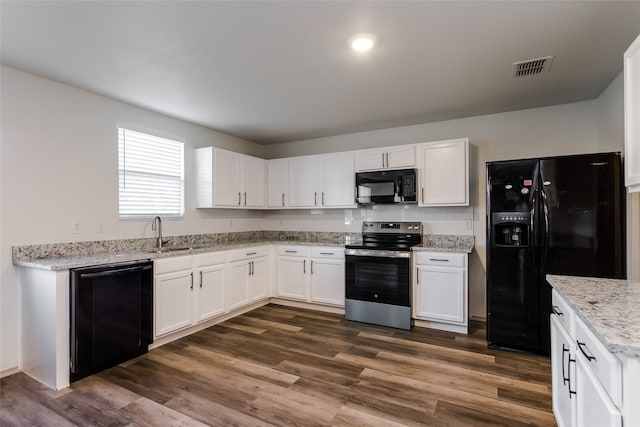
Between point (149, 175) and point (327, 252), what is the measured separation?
2296 mm

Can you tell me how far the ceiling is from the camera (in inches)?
75.5

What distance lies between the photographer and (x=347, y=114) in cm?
384

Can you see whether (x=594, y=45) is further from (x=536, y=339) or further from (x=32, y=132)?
(x=32, y=132)

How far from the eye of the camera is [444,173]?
148 inches

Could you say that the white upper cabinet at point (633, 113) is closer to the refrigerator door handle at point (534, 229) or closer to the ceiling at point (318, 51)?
the ceiling at point (318, 51)

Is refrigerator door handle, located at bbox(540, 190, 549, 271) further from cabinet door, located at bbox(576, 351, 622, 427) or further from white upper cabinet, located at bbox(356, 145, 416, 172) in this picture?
cabinet door, located at bbox(576, 351, 622, 427)

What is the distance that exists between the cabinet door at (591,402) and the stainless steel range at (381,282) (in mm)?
2210

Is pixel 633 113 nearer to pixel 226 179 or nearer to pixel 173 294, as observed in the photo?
pixel 173 294

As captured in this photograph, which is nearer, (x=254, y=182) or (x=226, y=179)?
(x=226, y=179)

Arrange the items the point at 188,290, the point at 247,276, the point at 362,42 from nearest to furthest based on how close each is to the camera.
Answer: the point at 362,42, the point at 188,290, the point at 247,276

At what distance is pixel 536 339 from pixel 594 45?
239cm

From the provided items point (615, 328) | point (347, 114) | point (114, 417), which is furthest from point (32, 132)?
point (615, 328)

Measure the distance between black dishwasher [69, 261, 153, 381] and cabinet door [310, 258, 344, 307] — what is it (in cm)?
198

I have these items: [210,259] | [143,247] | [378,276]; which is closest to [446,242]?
[378,276]
